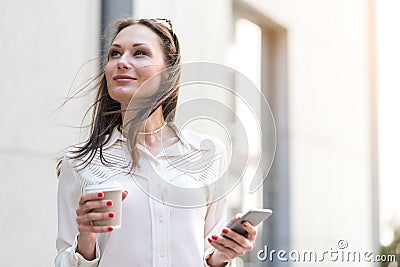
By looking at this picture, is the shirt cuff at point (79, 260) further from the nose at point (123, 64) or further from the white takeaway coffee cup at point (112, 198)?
the nose at point (123, 64)

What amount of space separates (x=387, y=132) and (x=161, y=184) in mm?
3745

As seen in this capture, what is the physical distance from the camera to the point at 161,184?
1719 mm

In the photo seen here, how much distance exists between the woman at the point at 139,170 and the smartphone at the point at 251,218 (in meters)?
0.01

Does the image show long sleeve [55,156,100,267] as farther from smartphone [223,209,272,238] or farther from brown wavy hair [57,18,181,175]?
smartphone [223,209,272,238]

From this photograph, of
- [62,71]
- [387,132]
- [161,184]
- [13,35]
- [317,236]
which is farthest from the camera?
[387,132]

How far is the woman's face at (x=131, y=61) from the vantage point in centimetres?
174

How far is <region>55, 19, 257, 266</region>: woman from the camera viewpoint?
1.69 metres

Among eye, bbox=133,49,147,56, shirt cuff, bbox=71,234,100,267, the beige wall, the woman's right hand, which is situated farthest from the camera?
the beige wall

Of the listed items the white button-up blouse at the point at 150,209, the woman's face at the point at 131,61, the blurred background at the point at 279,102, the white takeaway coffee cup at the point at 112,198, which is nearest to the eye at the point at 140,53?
the woman's face at the point at 131,61

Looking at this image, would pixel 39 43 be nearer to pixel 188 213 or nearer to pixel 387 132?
pixel 188 213

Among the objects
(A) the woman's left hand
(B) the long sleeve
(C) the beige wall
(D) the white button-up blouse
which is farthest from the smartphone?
(C) the beige wall

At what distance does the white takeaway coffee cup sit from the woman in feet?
0.12

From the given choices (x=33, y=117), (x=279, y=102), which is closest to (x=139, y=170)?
(x=33, y=117)

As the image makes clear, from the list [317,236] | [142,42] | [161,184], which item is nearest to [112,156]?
[161,184]
